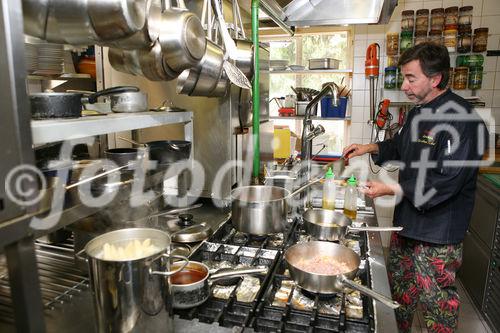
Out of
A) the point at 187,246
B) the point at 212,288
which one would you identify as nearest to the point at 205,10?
the point at 187,246

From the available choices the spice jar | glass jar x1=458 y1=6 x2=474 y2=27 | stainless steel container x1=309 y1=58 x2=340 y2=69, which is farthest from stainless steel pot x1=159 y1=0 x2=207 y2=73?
glass jar x1=458 y1=6 x2=474 y2=27

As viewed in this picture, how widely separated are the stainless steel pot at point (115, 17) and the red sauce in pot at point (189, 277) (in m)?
0.66

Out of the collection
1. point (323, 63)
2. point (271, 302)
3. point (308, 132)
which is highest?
point (323, 63)

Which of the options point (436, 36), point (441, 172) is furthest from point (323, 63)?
point (441, 172)

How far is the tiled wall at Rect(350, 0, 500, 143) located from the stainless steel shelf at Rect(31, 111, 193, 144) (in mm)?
2937

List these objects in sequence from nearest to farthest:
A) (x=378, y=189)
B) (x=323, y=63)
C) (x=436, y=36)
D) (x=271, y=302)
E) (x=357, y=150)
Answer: (x=271, y=302) < (x=378, y=189) < (x=357, y=150) < (x=436, y=36) < (x=323, y=63)

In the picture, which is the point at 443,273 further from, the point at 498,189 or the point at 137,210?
the point at 137,210

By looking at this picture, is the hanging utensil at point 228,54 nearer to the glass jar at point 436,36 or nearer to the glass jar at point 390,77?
the glass jar at point 390,77

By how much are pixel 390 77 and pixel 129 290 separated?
3.39 meters

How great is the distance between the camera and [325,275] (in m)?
1.04

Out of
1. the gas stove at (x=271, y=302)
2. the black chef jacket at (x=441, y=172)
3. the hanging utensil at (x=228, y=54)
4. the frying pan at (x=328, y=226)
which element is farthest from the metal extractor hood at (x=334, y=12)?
the gas stove at (x=271, y=302)

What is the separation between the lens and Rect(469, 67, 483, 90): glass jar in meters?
3.38

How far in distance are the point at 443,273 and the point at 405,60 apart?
112cm

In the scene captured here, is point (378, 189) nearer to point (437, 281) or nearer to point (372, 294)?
point (437, 281)
